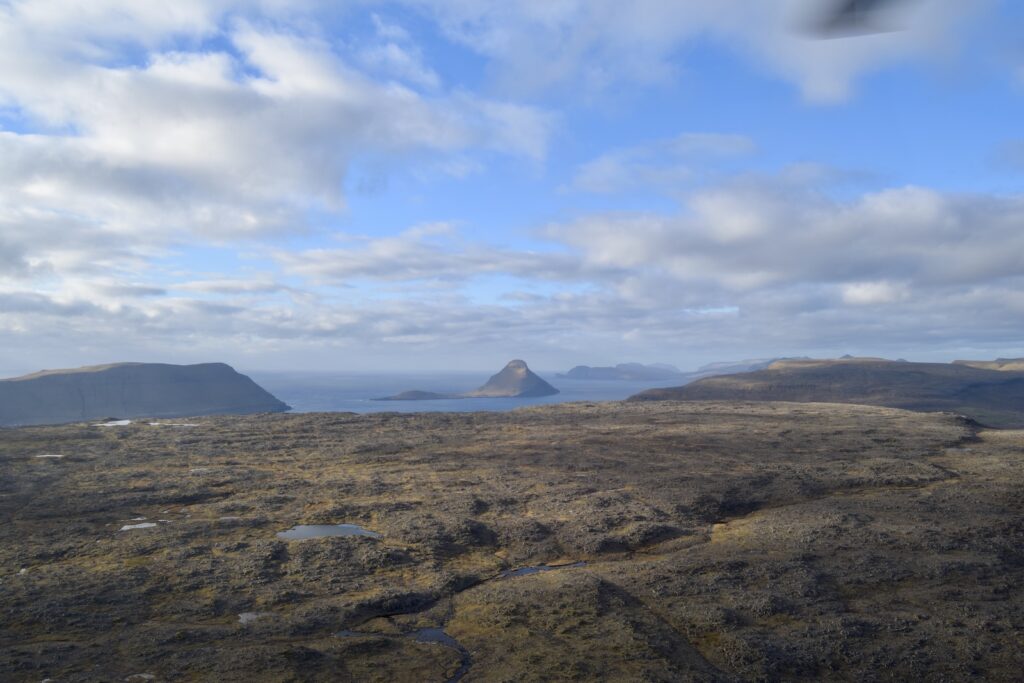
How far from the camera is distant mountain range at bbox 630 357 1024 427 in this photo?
98812mm

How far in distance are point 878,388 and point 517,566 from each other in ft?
360

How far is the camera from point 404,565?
14.9 m

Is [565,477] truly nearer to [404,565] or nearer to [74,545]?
[404,565]

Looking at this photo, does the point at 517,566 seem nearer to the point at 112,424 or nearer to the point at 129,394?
the point at 112,424

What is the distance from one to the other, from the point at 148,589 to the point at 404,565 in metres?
5.23

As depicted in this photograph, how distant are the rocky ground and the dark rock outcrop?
228 feet

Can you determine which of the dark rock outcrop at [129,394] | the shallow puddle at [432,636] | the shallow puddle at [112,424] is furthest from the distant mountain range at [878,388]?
the shallow puddle at [432,636]

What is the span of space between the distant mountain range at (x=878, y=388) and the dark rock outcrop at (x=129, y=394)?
2536 inches

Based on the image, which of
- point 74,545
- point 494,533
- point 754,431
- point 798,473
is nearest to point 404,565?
point 494,533

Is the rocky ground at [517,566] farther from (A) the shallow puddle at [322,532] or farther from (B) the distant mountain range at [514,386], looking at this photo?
(B) the distant mountain range at [514,386]

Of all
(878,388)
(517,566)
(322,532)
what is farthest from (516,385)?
(517,566)

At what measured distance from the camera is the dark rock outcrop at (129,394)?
8644 cm

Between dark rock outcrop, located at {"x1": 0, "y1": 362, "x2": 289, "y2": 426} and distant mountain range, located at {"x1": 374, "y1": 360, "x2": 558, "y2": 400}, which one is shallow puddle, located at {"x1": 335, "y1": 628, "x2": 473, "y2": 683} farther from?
distant mountain range, located at {"x1": 374, "y1": 360, "x2": 558, "y2": 400}

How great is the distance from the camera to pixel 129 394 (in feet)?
316
